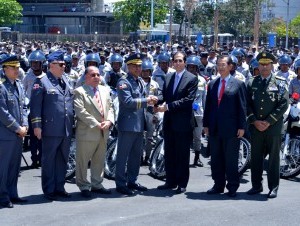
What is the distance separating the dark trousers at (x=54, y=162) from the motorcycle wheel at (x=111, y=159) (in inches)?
50.2

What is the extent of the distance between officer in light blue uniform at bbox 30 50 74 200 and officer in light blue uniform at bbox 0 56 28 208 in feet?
Answer: 0.73

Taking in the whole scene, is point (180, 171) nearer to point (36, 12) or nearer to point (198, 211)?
point (198, 211)

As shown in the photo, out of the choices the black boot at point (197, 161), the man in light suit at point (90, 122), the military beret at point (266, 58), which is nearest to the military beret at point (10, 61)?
the man in light suit at point (90, 122)

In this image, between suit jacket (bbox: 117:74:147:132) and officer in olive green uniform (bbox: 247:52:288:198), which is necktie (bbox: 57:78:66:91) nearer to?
suit jacket (bbox: 117:74:147:132)

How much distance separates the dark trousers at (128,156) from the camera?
8.66 m

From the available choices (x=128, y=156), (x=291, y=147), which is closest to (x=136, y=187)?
(x=128, y=156)

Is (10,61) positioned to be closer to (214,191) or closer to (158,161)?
(158,161)

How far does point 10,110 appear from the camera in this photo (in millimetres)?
7859

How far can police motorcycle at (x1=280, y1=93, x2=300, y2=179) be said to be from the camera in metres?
9.76

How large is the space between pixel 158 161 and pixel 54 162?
2.06 metres

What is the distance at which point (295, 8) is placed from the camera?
104 m

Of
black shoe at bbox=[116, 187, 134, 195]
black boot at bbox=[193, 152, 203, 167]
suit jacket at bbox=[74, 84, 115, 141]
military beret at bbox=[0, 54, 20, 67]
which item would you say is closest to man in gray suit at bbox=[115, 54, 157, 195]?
black shoe at bbox=[116, 187, 134, 195]

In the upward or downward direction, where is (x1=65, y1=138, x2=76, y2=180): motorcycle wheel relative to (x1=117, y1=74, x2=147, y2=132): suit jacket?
downward

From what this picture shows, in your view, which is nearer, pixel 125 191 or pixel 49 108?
pixel 49 108
